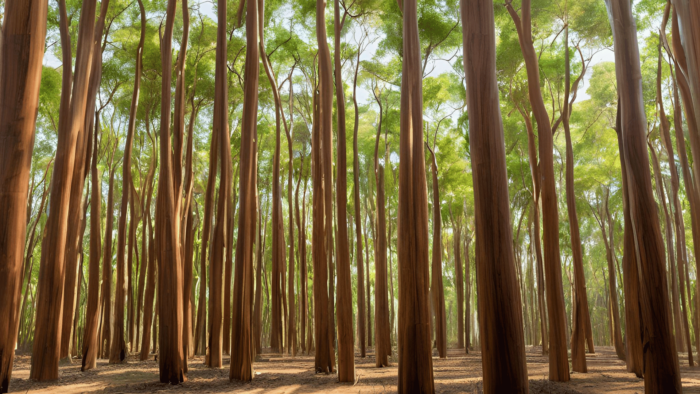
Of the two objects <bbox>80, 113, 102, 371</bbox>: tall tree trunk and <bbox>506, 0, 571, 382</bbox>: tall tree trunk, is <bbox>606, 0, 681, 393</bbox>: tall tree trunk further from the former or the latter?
<bbox>80, 113, 102, 371</bbox>: tall tree trunk

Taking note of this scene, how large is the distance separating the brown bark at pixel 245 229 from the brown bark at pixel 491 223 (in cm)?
317

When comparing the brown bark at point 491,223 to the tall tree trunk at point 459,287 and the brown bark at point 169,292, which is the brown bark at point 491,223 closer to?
the brown bark at point 169,292

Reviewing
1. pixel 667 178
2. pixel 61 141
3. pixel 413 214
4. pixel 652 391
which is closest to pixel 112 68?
pixel 61 141

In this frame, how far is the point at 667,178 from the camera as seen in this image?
1616 centimetres

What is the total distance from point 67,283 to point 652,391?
7.90 meters

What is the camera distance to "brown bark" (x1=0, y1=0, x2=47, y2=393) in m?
3.32

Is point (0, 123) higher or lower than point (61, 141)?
lower

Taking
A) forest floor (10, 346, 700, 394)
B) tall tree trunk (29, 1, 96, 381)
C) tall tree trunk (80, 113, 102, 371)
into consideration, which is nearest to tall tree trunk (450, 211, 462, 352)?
forest floor (10, 346, 700, 394)

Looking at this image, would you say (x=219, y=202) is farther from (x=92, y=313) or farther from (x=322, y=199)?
(x=92, y=313)

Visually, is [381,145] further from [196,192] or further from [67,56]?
[67,56]

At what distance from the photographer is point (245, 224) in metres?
5.46

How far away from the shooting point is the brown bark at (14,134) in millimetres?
3324

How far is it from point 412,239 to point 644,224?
1808mm

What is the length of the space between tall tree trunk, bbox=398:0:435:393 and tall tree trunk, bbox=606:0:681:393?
164 cm
